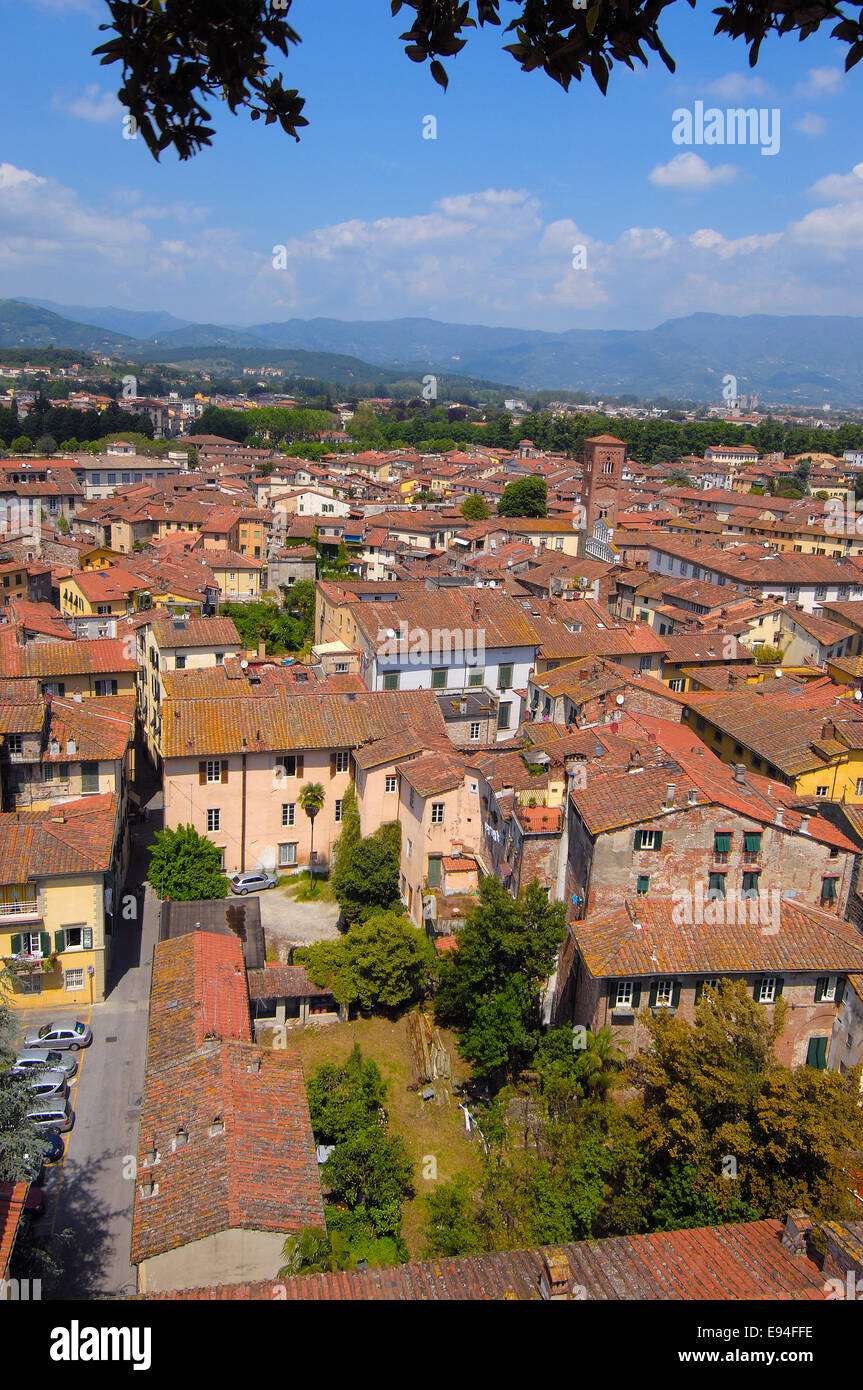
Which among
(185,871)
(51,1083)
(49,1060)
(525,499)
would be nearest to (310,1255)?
(51,1083)

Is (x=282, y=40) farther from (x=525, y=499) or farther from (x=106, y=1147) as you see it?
(x=525, y=499)

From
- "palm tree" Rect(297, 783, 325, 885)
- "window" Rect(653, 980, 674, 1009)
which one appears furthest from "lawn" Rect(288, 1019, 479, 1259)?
"palm tree" Rect(297, 783, 325, 885)

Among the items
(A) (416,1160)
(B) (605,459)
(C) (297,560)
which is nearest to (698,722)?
(A) (416,1160)

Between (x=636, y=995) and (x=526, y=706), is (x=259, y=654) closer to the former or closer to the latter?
(x=526, y=706)

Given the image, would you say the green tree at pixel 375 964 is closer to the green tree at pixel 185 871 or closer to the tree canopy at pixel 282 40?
the green tree at pixel 185 871

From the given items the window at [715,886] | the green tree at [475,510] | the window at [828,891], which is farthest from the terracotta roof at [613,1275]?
the green tree at [475,510]

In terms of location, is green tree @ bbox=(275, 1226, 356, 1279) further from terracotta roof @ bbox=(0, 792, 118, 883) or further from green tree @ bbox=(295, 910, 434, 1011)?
terracotta roof @ bbox=(0, 792, 118, 883)
